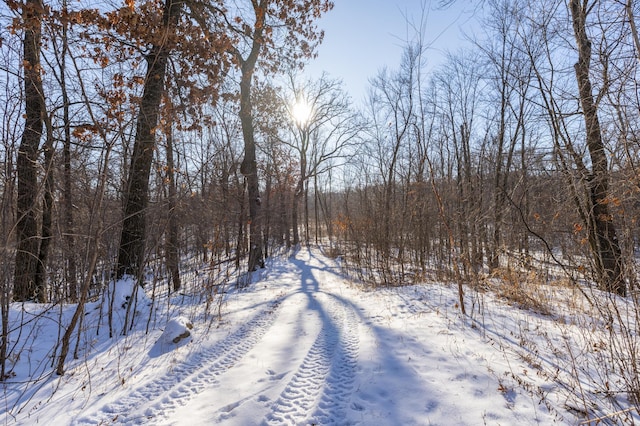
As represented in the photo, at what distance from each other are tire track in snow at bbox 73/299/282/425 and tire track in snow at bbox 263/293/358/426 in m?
0.93

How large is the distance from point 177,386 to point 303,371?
1.34 m

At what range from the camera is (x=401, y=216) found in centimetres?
1006

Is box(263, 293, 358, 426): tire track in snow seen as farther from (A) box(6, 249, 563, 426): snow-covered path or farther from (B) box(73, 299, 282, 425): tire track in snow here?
(B) box(73, 299, 282, 425): tire track in snow

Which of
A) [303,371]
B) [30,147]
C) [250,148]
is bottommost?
[303,371]

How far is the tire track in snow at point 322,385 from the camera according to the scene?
7.93ft

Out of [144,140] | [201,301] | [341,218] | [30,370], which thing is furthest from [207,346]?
[341,218]

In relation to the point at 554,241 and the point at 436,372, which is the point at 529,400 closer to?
the point at 436,372

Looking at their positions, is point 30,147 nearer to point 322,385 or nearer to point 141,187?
point 141,187

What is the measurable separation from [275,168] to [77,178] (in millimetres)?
15364

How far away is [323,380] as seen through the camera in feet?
9.87

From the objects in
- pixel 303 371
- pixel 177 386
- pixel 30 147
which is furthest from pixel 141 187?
pixel 303 371

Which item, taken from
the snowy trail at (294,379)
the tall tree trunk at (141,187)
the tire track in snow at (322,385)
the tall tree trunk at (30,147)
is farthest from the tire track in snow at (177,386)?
the tall tree trunk at (141,187)

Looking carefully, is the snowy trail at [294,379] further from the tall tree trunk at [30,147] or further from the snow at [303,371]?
the tall tree trunk at [30,147]

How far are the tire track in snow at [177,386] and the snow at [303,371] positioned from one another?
0.01m
